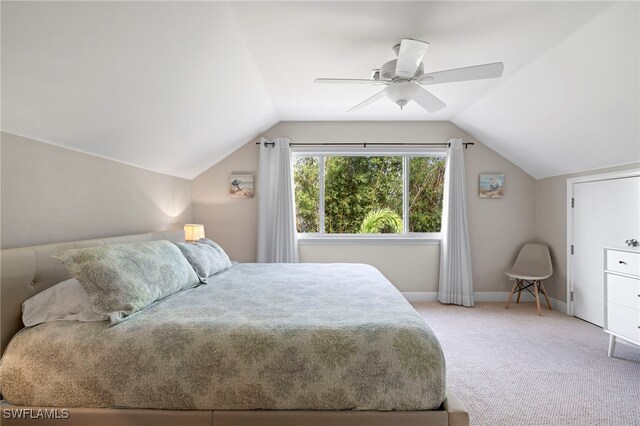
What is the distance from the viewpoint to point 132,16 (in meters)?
1.83

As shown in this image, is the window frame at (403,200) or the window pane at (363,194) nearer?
the window frame at (403,200)

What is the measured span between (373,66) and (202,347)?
2.60m

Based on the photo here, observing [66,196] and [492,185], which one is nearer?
[66,196]

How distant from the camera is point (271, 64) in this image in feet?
9.84

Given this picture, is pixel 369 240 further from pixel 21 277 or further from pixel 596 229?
pixel 21 277

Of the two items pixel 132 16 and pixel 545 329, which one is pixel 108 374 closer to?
pixel 132 16

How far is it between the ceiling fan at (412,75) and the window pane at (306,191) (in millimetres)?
2349

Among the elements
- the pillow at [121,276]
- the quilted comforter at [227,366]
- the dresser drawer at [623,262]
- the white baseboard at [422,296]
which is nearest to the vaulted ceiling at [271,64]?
the pillow at [121,276]

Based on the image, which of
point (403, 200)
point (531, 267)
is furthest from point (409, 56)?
point (531, 267)

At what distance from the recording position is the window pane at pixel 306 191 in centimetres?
489

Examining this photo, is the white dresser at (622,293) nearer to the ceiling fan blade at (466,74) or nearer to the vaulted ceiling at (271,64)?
the vaulted ceiling at (271,64)

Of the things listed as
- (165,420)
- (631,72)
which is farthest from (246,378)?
(631,72)

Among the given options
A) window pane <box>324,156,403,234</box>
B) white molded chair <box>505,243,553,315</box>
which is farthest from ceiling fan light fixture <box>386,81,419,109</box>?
white molded chair <box>505,243,553,315</box>

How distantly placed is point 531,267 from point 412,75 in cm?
335
